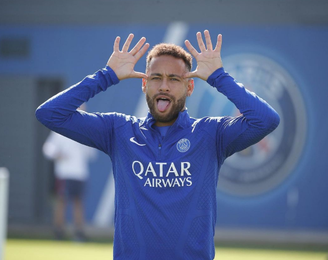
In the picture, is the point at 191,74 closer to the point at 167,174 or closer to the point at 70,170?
the point at 167,174

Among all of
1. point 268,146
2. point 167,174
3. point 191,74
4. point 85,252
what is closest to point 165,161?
point 167,174

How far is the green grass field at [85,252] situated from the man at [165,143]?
4809 mm

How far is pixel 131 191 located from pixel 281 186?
8.05 m

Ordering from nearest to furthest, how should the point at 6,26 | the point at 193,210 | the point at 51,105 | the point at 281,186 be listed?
the point at 193,210 < the point at 51,105 < the point at 281,186 < the point at 6,26

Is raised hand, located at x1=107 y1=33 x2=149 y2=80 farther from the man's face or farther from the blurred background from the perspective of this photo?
the blurred background

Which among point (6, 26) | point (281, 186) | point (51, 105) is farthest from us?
point (6, 26)

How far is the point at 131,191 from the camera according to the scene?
3.45 meters

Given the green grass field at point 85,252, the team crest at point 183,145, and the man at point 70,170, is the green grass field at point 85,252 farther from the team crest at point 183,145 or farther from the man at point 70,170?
the team crest at point 183,145

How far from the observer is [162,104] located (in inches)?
140

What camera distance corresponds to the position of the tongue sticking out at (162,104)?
11.6 ft

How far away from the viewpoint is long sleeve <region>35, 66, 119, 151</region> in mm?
3607

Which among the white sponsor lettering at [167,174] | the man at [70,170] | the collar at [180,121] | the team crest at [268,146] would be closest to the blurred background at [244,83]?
the team crest at [268,146]

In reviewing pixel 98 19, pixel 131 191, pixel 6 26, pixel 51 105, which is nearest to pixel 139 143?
pixel 131 191

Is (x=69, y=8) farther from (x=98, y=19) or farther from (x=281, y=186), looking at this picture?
(x=281, y=186)
